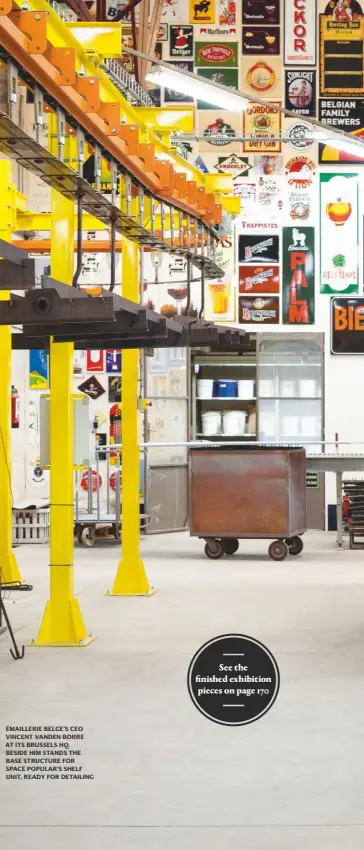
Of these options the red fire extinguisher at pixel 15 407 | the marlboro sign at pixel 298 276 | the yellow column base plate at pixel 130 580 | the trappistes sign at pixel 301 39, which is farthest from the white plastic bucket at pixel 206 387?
the yellow column base plate at pixel 130 580

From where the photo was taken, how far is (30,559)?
10.0 meters

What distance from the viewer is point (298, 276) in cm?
1335

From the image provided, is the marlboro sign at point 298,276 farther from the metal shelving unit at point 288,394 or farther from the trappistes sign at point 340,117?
the trappistes sign at point 340,117

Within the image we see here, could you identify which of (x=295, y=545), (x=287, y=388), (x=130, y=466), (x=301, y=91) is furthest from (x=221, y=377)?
(x=130, y=466)

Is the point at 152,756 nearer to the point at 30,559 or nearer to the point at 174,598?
the point at 174,598

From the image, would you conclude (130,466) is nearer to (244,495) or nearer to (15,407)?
(244,495)

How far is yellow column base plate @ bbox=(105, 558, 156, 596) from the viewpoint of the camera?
299 inches

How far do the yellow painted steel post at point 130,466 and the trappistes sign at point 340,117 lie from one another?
6581mm

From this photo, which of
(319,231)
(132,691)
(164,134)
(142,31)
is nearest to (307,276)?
(319,231)

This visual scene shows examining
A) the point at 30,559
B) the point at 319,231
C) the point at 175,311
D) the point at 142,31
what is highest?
the point at 142,31

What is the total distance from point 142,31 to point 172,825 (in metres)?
10.5

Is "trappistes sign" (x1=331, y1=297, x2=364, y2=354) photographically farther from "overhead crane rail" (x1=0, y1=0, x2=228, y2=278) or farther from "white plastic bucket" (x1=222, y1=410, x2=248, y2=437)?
"overhead crane rail" (x1=0, y1=0, x2=228, y2=278)

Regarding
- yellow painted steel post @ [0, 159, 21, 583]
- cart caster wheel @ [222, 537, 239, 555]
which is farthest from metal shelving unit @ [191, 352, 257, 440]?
yellow painted steel post @ [0, 159, 21, 583]

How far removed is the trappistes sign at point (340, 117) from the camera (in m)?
13.4
